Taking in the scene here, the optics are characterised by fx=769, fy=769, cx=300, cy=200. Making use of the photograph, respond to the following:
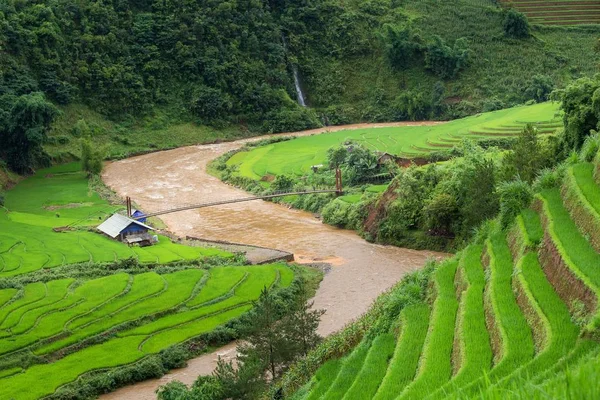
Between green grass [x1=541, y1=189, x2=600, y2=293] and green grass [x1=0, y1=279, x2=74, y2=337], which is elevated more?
green grass [x1=541, y1=189, x2=600, y2=293]

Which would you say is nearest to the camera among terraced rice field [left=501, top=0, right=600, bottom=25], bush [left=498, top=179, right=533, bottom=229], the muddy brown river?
bush [left=498, top=179, right=533, bottom=229]

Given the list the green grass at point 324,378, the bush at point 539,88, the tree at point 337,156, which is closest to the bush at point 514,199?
the green grass at point 324,378

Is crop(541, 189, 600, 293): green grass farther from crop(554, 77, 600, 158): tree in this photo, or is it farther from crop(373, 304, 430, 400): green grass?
crop(554, 77, 600, 158): tree

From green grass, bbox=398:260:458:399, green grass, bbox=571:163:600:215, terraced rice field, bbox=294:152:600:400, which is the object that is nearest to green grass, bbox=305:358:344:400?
terraced rice field, bbox=294:152:600:400

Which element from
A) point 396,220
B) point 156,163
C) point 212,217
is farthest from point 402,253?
point 156,163

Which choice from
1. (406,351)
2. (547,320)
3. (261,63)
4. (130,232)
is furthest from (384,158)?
(547,320)

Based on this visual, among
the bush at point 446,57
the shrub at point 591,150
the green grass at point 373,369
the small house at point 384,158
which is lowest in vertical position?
→ the green grass at point 373,369

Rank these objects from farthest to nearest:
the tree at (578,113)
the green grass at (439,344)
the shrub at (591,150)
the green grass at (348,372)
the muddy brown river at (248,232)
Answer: the muddy brown river at (248,232)
the tree at (578,113)
the shrub at (591,150)
the green grass at (348,372)
the green grass at (439,344)

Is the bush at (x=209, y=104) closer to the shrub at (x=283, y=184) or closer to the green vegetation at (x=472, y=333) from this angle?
the shrub at (x=283, y=184)
